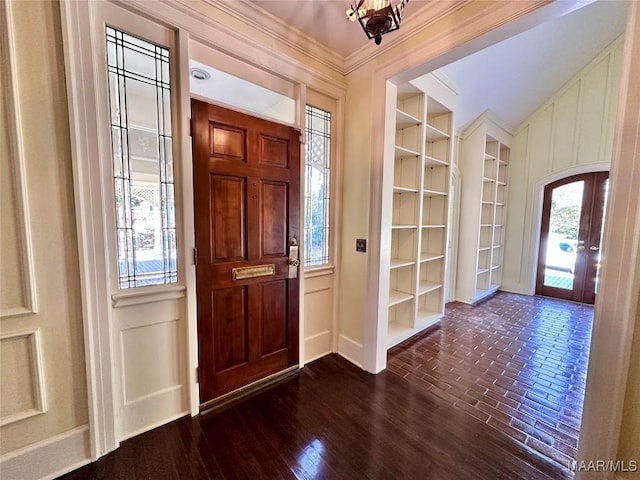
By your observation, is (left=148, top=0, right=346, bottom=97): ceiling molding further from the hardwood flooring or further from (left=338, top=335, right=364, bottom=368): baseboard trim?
the hardwood flooring

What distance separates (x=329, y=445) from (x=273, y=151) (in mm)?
2214

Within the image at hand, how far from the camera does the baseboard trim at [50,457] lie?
136cm

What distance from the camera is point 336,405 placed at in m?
2.06

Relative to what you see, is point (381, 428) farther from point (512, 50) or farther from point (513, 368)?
point (512, 50)

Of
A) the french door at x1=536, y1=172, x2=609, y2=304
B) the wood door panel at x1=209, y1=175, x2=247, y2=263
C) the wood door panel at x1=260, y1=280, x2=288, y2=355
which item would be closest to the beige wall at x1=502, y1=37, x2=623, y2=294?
the french door at x1=536, y1=172, x2=609, y2=304

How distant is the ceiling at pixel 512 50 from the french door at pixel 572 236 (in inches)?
66.4

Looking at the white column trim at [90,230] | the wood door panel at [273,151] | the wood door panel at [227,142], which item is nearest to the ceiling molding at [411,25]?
the wood door panel at [273,151]

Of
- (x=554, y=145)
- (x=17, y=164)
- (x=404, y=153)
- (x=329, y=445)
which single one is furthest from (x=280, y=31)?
(x=554, y=145)

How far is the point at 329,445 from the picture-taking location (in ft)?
5.53

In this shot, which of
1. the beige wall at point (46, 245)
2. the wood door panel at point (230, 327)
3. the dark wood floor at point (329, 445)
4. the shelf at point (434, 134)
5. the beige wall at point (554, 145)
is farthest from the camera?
the beige wall at point (554, 145)

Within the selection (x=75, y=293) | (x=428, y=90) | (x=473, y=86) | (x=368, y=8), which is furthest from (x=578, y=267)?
(x=75, y=293)

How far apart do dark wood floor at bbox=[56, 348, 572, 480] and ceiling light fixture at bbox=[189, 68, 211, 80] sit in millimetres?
2491

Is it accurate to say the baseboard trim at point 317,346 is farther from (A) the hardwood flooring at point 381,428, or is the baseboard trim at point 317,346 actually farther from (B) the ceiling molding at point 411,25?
(B) the ceiling molding at point 411,25

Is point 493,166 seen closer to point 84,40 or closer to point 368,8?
point 368,8
